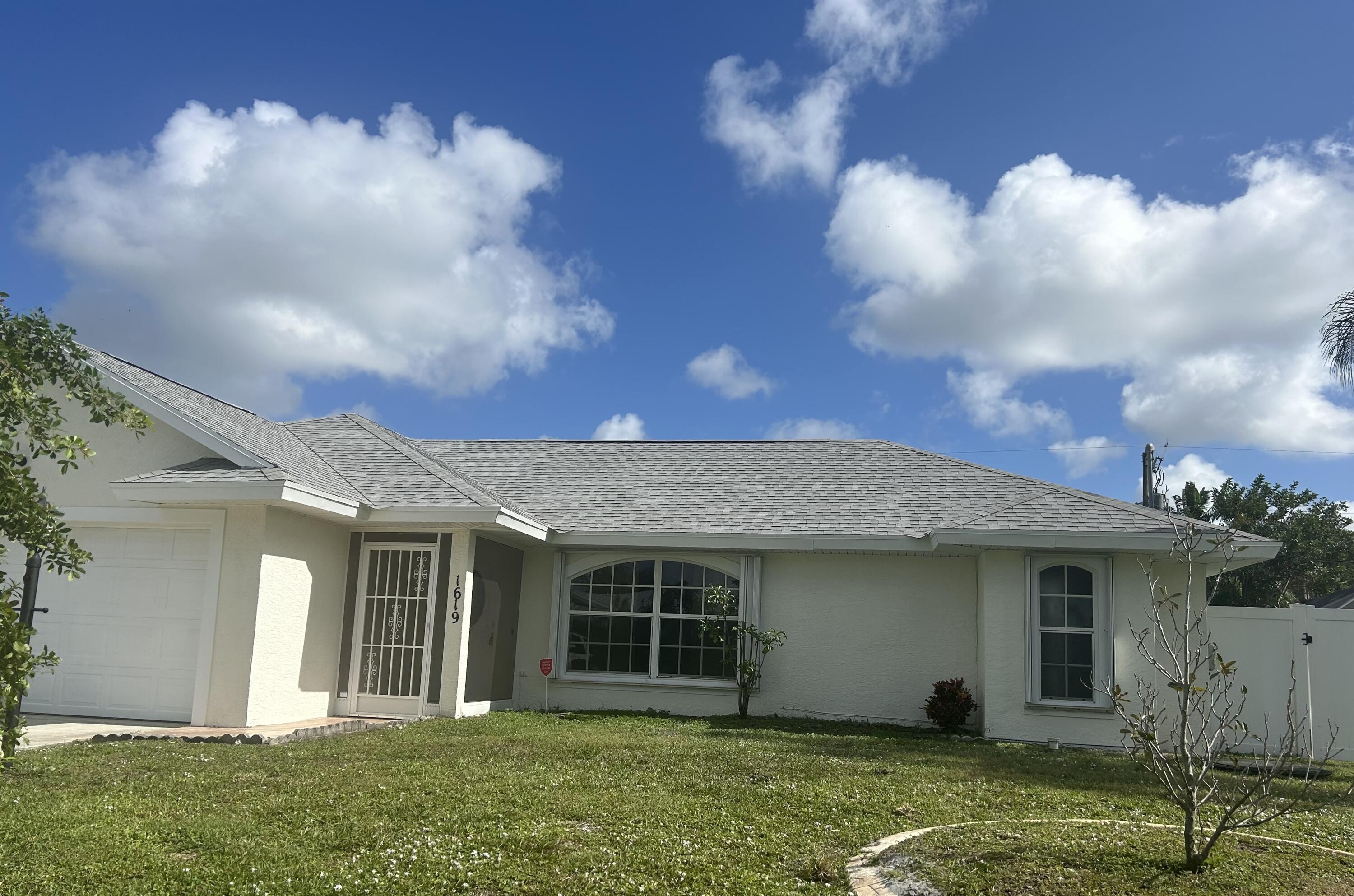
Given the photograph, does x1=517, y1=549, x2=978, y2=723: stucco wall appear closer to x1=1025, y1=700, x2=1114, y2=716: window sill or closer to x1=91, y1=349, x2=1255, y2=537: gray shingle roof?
x1=91, y1=349, x2=1255, y2=537: gray shingle roof

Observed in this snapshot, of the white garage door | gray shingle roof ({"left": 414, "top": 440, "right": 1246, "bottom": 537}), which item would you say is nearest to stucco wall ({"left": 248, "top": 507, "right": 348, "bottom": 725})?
the white garage door

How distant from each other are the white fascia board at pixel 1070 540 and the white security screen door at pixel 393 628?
6.94m

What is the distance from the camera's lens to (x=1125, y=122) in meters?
12.5

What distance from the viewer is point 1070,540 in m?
12.3

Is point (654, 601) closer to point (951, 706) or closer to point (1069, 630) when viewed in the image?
point (951, 706)

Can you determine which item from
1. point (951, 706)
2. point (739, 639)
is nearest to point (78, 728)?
point (739, 639)

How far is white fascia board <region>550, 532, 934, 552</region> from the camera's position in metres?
13.7

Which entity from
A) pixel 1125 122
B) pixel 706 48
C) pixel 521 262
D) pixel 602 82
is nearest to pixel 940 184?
pixel 1125 122

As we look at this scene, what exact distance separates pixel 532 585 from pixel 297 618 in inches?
157

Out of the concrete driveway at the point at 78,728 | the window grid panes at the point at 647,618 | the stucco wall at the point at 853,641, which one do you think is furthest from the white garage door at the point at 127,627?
the stucco wall at the point at 853,641

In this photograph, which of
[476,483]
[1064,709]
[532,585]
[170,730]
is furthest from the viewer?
[476,483]

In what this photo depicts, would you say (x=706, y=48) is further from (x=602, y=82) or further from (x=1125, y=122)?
(x=1125, y=122)

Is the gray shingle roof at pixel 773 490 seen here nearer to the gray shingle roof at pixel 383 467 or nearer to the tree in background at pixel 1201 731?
the tree in background at pixel 1201 731

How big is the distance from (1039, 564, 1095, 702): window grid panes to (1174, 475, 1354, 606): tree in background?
77.1 feet
